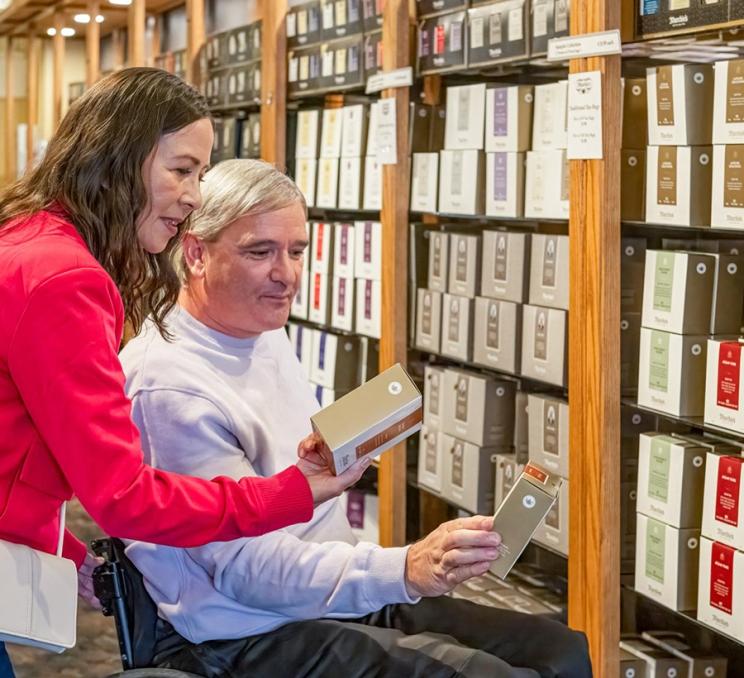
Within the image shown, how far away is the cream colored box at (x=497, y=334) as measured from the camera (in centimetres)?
386

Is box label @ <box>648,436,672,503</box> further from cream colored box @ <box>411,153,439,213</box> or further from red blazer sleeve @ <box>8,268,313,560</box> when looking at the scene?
red blazer sleeve @ <box>8,268,313,560</box>

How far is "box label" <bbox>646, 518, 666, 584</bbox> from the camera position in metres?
3.22

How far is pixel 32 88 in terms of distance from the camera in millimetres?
12672

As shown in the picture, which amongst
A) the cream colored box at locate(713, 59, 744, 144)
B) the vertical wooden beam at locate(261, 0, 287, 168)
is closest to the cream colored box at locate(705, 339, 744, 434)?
the cream colored box at locate(713, 59, 744, 144)

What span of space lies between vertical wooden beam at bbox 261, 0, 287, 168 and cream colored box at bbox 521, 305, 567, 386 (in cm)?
208

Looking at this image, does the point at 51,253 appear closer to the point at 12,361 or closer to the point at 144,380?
the point at 12,361

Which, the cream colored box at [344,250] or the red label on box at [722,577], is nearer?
the red label on box at [722,577]

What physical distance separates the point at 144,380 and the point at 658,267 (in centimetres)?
151

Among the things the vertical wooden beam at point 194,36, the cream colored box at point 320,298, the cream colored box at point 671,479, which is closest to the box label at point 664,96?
the cream colored box at point 671,479

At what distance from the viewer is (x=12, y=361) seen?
177 cm

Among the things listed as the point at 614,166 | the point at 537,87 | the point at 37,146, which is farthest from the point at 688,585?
the point at 37,146

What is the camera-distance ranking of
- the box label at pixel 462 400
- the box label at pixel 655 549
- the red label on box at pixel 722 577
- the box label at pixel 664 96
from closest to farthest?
the red label on box at pixel 722 577, the box label at pixel 664 96, the box label at pixel 655 549, the box label at pixel 462 400

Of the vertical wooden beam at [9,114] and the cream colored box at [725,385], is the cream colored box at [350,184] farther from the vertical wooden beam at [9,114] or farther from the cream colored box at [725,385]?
the vertical wooden beam at [9,114]

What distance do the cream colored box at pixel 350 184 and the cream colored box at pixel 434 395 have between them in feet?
2.72
